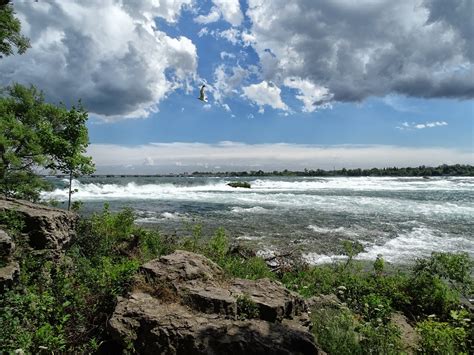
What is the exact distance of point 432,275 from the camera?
8328 millimetres

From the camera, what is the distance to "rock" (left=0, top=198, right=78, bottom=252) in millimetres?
6824

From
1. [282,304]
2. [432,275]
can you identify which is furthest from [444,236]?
[282,304]

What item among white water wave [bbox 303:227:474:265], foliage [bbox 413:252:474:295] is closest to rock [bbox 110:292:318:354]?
foliage [bbox 413:252:474:295]

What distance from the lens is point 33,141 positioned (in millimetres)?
13867

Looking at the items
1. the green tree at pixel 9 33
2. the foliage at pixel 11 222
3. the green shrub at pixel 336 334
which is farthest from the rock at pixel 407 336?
the green tree at pixel 9 33

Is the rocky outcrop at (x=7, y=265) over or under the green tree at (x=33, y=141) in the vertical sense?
under

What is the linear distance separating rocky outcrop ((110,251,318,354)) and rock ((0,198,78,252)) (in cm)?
269

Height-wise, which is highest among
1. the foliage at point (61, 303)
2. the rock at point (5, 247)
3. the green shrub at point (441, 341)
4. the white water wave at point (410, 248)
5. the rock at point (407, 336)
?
the rock at point (5, 247)

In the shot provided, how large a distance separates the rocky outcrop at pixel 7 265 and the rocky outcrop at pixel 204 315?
66.9 inches

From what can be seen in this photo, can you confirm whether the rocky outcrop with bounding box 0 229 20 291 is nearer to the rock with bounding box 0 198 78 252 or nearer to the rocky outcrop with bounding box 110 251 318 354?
the rock with bounding box 0 198 78 252

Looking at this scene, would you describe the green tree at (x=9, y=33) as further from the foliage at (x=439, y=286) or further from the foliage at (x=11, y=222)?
the foliage at (x=439, y=286)

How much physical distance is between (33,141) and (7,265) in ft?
34.0

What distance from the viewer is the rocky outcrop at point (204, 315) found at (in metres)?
3.98

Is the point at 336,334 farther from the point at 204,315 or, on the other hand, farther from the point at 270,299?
the point at 204,315
